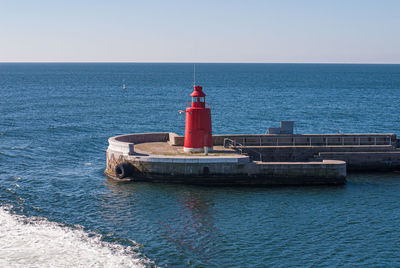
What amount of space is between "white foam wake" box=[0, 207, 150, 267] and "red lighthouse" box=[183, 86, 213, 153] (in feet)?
41.7

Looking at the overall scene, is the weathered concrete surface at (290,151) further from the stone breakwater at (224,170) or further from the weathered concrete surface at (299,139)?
the stone breakwater at (224,170)

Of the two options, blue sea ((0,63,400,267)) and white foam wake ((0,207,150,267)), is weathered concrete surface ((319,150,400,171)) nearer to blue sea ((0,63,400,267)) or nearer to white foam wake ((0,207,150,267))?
blue sea ((0,63,400,267))

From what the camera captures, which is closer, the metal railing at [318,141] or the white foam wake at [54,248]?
the white foam wake at [54,248]

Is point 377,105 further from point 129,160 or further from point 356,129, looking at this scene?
point 129,160

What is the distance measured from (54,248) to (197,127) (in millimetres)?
15805

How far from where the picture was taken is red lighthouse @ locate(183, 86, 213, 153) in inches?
1403

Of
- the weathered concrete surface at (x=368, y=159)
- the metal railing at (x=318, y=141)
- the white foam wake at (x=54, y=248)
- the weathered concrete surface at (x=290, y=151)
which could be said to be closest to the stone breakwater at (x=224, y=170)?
the weathered concrete surface at (x=290, y=151)

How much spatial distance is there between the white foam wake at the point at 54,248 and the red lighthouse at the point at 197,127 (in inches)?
500

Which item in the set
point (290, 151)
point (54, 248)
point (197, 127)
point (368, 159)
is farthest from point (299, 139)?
point (54, 248)

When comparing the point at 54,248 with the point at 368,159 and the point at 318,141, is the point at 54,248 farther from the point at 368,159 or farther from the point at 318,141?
the point at 368,159

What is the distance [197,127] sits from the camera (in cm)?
3575

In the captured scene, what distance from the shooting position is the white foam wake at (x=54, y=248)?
21109mm

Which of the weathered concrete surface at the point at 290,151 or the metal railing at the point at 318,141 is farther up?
the metal railing at the point at 318,141

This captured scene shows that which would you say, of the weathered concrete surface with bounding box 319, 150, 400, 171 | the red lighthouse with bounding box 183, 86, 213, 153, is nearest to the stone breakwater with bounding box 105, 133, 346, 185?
the red lighthouse with bounding box 183, 86, 213, 153
